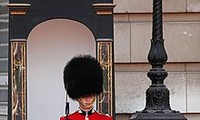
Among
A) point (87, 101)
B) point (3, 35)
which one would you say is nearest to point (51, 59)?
point (3, 35)

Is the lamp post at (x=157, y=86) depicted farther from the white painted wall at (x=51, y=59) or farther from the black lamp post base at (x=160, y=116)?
the white painted wall at (x=51, y=59)

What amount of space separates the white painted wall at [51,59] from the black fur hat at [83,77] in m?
2.22

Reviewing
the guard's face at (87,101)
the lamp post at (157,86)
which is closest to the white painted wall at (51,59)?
the lamp post at (157,86)

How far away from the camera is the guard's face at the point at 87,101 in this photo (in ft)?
26.0

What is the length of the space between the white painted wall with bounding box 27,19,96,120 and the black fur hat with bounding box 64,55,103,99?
222 cm

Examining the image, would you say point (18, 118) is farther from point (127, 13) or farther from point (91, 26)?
point (127, 13)

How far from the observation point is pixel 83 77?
8312 millimetres

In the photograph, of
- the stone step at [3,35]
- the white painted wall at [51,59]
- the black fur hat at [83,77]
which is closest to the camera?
the black fur hat at [83,77]

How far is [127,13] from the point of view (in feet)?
37.1

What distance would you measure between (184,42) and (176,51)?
19 centimetres

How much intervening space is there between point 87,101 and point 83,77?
17.5 inches

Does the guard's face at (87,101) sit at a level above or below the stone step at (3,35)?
below

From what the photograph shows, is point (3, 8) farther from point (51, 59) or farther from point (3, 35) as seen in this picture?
point (51, 59)

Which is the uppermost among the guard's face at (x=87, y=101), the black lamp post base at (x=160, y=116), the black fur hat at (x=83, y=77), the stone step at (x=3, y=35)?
the stone step at (x=3, y=35)
